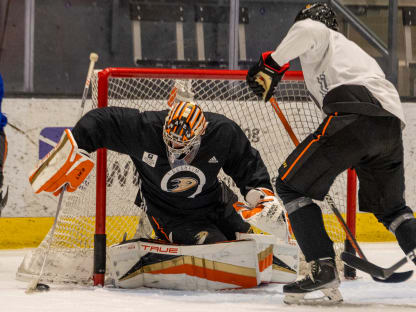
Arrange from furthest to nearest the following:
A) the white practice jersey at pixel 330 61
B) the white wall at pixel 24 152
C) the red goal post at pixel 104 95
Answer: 1. the white wall at pixel 24 152
2. the red goal post at pixel 104 95
3. the white practice jersey at pixel 330 61

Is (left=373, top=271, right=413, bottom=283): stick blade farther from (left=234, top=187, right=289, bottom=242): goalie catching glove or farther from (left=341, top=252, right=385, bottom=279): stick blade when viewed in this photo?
(left=234, top=187, right=289, bottom=242): goalie catching glove

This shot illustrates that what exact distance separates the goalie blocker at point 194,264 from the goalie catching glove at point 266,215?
0.60 ft

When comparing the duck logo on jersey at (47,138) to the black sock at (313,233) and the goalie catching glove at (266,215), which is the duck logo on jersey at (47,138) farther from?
the black sock at (313,233)

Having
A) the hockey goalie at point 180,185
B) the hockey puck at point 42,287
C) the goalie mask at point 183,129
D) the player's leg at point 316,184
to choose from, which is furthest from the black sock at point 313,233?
the hockey puck at point 42,287

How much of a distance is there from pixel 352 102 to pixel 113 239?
160cm

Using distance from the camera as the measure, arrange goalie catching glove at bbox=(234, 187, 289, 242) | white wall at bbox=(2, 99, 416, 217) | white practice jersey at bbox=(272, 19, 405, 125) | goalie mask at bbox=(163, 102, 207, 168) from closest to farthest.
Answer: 1. white practice jersey at bbox=(272, 19, 405, 125)
2. goalie catching glove at bbox=(234, 187, 289, 242)
3. goalie mask at bbox=(163, 102, 207, 168)
4. white wall at bbox=(2, 99, 416, 217)

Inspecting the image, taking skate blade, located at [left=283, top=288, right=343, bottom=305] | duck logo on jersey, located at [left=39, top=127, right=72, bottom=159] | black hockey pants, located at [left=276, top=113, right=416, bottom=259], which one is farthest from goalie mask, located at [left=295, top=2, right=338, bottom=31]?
duck logo on jersey, located at [left=39, top=127, right=72, bottom=159]

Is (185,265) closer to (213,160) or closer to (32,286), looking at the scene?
(213,160)

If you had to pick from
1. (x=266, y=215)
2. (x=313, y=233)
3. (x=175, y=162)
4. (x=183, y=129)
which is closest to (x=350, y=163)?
(x=313, y=233)

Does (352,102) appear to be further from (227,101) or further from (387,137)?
(227,101)

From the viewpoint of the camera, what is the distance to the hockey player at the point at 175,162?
266 centimetres

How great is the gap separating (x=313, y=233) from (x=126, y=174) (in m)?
1.12

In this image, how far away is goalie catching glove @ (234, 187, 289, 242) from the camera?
8.19ft

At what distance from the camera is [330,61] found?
232 cm
